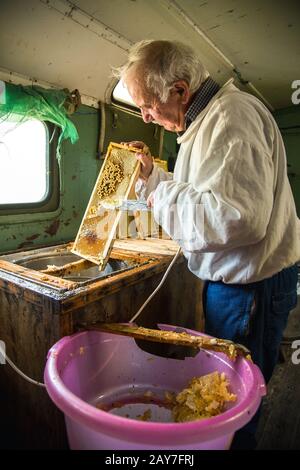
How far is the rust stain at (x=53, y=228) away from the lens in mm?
2139

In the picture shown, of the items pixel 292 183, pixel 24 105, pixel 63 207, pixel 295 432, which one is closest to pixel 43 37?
pixel 24 105

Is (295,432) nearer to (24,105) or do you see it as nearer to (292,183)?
(24,105)

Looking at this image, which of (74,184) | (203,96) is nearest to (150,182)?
(203,96)

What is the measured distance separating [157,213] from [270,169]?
0.48 m

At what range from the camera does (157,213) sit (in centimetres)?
124

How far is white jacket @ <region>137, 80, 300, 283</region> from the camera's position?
1037 millimetres

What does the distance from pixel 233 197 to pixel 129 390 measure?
1012 millimetres

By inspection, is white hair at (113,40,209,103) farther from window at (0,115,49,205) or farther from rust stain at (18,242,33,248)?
rust stain at (18,242,33,248)

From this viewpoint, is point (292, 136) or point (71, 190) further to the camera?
point (292, 136)

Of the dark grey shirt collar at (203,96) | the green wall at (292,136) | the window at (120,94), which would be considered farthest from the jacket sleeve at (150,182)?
the green wall at (292,136)

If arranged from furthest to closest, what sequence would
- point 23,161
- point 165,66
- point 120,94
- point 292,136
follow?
point 292,136 < point 120,94 < point 23,161 < point 165,66

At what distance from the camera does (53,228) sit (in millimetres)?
2172

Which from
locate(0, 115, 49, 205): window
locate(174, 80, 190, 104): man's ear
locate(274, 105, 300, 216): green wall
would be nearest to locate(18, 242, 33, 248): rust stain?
locate(0, 115, 49, 205): window

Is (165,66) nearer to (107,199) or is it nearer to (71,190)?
(107,199)
